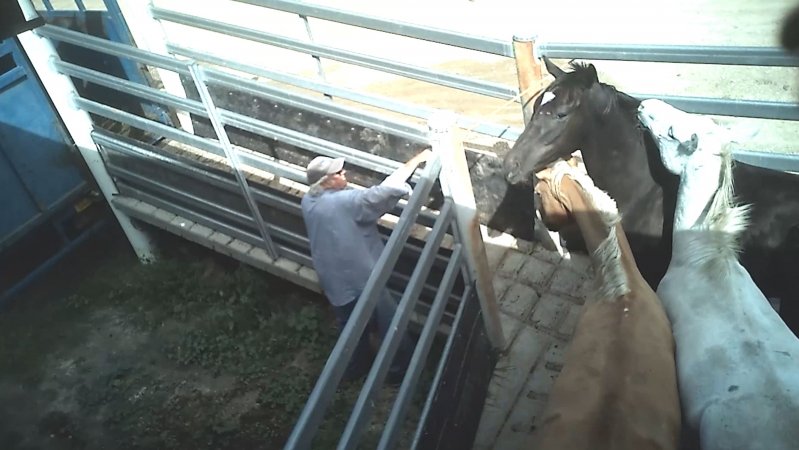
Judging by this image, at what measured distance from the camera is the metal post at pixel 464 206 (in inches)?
124

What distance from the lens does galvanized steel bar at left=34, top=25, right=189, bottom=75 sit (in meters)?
4.24

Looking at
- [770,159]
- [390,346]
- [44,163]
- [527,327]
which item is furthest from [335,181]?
[44,163]

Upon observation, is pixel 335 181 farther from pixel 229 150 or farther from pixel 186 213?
pixel 186 213

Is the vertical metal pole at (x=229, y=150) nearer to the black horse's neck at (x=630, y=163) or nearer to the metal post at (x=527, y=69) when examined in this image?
the metal post at (x=527, y=69)

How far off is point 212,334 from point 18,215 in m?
1.83

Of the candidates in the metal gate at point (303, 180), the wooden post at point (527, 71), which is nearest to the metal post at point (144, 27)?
the metal gate at point (303, 180)

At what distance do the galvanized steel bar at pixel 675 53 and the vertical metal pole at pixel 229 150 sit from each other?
1.98 m

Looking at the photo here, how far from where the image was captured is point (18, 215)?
5.41 metres

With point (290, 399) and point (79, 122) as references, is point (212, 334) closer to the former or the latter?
point (290, 399)

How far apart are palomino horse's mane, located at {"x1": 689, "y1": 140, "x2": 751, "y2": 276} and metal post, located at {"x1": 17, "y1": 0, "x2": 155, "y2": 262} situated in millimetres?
4400

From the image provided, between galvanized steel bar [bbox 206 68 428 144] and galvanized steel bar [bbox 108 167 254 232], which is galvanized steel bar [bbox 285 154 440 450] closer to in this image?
galvanized steel bar [bbox 206 68 428 144]

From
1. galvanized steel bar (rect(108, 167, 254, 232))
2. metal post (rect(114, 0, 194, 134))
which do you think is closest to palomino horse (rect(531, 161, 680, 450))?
galvanized steel bar (rect(108, 167, 254, 232))

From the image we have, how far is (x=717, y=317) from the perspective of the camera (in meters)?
2.86

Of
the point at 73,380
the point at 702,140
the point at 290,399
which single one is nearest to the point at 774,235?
the point at 702,140
